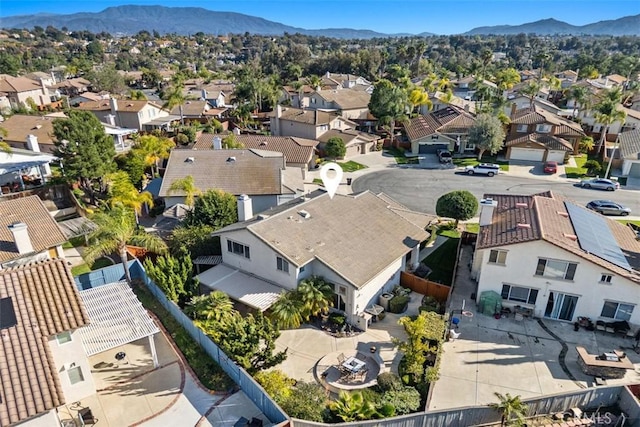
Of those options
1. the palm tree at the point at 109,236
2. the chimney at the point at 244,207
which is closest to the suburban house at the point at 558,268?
the chimney at the point at 244,207

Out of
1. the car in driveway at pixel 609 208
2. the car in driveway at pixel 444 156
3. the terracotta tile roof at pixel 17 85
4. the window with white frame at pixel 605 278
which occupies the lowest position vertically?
the car in driveway at pixel 609 208

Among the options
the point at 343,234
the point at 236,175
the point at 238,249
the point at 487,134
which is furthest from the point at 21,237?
the point at 487,134

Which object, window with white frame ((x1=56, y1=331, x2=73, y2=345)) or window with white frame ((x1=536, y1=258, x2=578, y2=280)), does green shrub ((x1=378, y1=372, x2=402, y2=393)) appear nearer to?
window with white frame ((x1=536, y1=258, x2=578, y2=280))

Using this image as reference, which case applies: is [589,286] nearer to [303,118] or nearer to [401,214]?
[401,214]

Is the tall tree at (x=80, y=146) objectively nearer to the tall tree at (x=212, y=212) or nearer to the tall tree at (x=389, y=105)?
the tall tree at (x=212, y=212)

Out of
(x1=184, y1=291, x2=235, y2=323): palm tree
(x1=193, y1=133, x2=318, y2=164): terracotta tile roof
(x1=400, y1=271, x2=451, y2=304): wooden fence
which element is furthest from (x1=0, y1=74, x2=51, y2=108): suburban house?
(x1=400, y1=271, x2=451, y2=304): wooden fence
